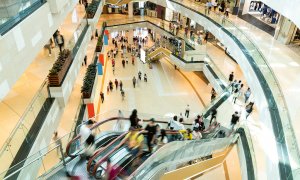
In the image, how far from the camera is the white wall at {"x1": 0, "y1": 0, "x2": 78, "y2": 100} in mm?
5750

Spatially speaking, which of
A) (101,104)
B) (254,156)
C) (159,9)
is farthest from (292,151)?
(159,9)

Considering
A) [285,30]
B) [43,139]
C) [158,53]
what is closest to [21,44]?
[43,139]

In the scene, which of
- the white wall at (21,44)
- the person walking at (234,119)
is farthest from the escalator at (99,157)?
the person walking at (234,119)

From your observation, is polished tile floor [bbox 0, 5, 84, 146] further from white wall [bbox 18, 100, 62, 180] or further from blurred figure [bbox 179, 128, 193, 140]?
blurred figure [bbox 179, 128, 193, 140]

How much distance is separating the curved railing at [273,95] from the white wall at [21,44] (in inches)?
270

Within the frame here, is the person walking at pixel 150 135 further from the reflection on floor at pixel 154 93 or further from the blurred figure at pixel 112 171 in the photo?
the reflection on floor at pixel 154 93

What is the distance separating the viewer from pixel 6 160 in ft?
20.4

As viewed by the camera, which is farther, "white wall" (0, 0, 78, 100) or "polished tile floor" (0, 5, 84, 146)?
"polished tile floor" (0, 5, 84, 146)

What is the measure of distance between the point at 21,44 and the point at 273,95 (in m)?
8.39

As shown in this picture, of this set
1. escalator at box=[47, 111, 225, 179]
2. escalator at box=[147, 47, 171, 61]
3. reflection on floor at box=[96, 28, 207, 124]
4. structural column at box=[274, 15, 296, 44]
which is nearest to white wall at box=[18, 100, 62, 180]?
escalator at box=[47, 111, 225, 179]

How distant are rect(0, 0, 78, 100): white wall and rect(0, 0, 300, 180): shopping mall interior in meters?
0.03

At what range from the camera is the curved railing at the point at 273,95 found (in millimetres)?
6820

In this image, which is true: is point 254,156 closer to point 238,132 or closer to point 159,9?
point 238,132

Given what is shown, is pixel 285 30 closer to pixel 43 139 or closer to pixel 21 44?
pixel 43 139
